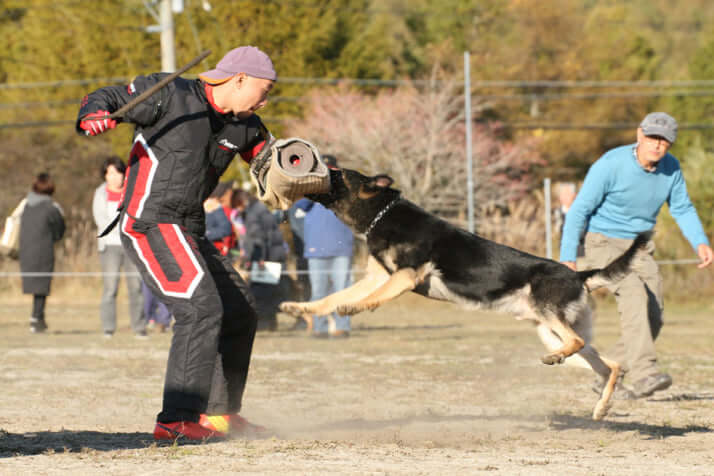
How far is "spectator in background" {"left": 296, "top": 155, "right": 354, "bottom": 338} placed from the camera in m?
12.2

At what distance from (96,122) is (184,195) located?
599 millimetres

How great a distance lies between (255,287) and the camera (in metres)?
13.0

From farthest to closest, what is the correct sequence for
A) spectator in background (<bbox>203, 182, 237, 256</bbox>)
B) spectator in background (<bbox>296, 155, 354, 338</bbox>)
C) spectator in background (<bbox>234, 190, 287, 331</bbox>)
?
1. spectator in background (<bbox>234, 190, 287, 331</bbox>)
2. spectator in background (<bbox>296, 155, 354, 338</bbox>)
3. spectator in background (<bbox>203, 182, 237, 256</bbox>)

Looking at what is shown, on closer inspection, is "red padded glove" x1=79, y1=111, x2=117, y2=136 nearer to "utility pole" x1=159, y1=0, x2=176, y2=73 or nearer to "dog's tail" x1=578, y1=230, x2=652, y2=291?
"dog's tail" x1=578, y1=230, x2=652, y2=291

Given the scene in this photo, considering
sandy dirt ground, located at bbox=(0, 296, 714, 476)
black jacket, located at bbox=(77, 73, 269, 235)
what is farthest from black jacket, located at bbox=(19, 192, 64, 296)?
black jacket, located at bbox=(77, 73, 269, 235)

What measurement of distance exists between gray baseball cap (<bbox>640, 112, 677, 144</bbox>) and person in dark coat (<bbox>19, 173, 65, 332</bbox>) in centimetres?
842

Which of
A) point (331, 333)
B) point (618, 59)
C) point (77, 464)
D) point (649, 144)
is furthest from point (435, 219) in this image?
point (618, 59)

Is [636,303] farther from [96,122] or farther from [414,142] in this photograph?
[414,142]

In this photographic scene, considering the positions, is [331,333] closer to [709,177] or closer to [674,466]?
[674,466]

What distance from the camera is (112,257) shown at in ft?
38.2

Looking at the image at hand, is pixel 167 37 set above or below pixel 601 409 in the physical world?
above

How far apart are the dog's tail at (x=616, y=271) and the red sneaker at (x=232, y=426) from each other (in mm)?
2073

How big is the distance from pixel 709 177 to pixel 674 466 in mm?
15157

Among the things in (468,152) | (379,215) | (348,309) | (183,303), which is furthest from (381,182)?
(468,152)
